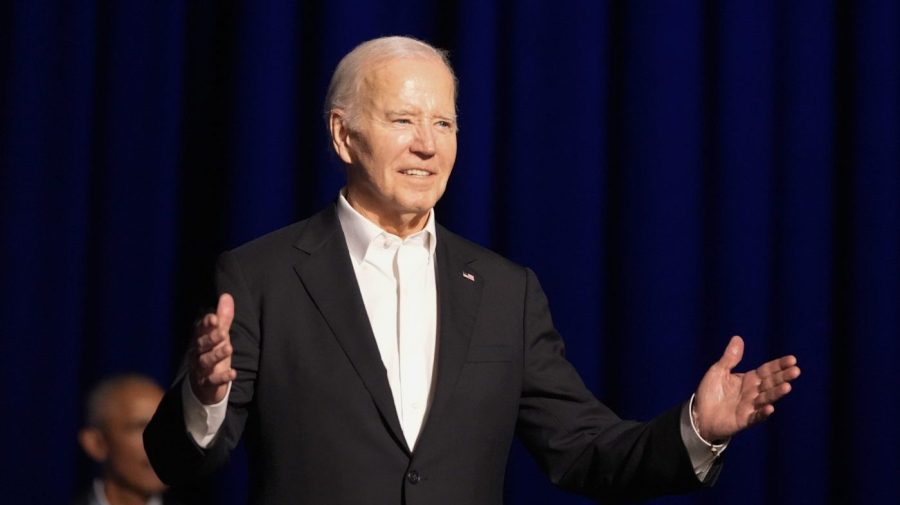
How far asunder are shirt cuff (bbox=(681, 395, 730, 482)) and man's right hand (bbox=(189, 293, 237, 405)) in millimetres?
676

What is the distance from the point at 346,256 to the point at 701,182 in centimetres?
120

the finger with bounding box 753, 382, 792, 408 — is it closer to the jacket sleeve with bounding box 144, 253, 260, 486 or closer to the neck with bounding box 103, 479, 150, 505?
the jacket sleeve with bounding box 144, 253, 260, 486

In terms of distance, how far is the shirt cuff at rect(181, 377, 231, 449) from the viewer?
5.80 ft

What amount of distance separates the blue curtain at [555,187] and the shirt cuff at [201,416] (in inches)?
43.1

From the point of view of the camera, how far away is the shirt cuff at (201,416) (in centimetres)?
177

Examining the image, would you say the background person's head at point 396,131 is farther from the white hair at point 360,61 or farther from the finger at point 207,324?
the finger at point 207,324

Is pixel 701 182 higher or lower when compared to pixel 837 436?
higher

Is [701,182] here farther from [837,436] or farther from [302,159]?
[302,159]

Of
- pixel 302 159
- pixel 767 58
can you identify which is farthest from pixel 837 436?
pixel 302 159

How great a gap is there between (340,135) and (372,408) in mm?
465

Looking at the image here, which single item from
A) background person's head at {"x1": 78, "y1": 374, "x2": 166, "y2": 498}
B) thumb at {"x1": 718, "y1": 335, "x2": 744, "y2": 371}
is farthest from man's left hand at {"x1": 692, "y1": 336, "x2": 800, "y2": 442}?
background person's head at {"x1": 78, "y1": 374, "x2": 166, "y2": 498}

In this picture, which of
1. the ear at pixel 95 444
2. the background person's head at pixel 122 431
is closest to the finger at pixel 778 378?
the background person's head at pixel 122 431

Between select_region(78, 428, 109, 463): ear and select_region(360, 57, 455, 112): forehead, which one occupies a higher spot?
select_region(360, 57, 455, 112): forehead

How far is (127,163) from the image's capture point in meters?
2.89
